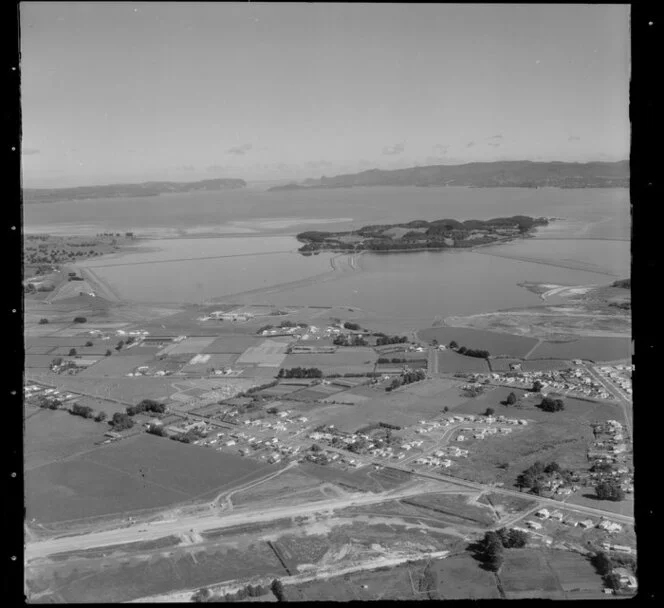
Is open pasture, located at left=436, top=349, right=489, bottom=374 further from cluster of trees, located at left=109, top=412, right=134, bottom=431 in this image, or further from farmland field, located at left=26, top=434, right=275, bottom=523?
cluster of trees, located at left=109, top=412, right=134, bottom=431

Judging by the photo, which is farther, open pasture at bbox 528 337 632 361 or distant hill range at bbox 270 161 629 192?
distant hill range at bbox 270 161 629 192

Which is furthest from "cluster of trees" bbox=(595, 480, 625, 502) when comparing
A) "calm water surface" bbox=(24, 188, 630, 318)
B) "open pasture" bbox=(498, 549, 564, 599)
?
"calm water surface" bbox=(24, 188, 630, 318)

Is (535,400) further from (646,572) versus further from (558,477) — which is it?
(646,572)

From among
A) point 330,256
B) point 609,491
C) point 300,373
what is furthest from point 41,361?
point 609,491

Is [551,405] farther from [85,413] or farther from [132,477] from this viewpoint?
[85,413]

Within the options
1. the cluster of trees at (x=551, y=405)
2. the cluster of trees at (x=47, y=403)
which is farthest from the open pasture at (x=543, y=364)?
the cluster of trees at (x=47, y=403)
